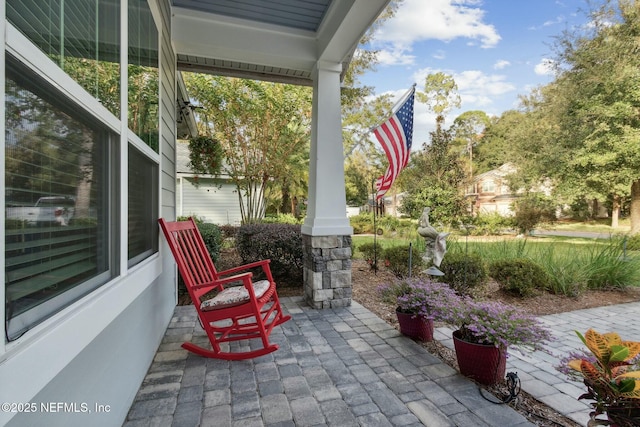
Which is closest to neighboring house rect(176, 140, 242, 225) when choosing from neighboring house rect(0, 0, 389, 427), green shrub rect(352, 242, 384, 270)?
green shrub rect(352, 242, 384, 270)

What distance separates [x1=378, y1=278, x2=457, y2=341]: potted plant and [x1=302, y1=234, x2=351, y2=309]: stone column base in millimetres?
911

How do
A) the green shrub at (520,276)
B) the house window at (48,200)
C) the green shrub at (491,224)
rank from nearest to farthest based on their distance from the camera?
1. the house window at (48,200)
2. the green shrub at (520,276)
3. the green shrub at (491,224)

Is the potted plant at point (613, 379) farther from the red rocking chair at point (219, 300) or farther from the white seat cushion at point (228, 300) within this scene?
the white seat cushion at point (228, 300)

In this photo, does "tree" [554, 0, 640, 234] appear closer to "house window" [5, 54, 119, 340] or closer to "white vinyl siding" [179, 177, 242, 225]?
"white vinyl siding" [179, 177, 242, 225]

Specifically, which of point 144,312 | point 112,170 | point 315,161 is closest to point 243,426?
point 144,312

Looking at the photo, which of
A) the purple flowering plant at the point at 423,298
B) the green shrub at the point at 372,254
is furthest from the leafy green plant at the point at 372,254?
the purple flowering plant at the point at 423,298

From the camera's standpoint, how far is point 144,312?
212cm

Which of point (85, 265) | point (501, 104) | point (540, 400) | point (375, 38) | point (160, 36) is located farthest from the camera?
point (501, 104)

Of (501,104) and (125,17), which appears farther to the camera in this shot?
(501,104)

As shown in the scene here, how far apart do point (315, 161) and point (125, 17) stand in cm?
225

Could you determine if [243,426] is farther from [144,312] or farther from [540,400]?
[540,400]

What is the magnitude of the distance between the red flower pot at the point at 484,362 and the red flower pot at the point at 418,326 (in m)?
0.59

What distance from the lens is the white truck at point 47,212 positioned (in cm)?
85

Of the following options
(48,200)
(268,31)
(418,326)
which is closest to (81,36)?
(48,200)
